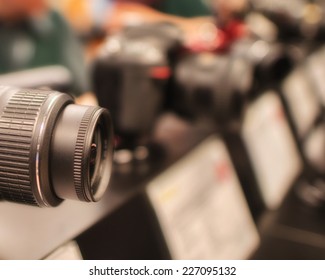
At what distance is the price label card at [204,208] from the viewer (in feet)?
1.61

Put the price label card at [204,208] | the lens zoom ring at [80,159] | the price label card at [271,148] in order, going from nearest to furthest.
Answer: the lens zoom ring at [80,159] → the price label card at [204,208] → the price label card at [271,148]

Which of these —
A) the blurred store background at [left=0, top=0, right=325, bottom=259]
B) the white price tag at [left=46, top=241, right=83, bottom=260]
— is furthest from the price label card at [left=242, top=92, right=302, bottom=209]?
the white price tag at [left=46, top=241, right=83, bottom=260]

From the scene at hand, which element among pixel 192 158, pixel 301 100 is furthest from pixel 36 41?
pixel 192 158

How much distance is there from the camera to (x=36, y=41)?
45.2 inches

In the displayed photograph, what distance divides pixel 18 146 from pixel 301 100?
677 mm

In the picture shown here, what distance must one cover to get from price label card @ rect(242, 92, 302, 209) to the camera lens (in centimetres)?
34

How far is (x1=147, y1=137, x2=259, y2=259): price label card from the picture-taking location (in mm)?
492

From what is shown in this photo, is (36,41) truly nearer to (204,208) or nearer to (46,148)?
(204,208)

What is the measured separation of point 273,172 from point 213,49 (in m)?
0.21

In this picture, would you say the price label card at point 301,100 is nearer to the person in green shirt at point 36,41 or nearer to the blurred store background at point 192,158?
the blurred store background at point 192,158

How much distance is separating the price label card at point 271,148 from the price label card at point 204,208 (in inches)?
2.5

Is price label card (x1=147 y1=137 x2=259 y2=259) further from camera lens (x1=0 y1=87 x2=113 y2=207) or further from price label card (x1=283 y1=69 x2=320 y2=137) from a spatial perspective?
price label card (x1=283 y1=69 x2=320 y2=137)

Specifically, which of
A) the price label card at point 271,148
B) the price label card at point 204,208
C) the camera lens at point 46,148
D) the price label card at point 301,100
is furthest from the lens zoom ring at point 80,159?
the price label card at point 301,100

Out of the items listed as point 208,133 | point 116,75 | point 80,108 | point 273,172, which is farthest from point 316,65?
point 80,108
